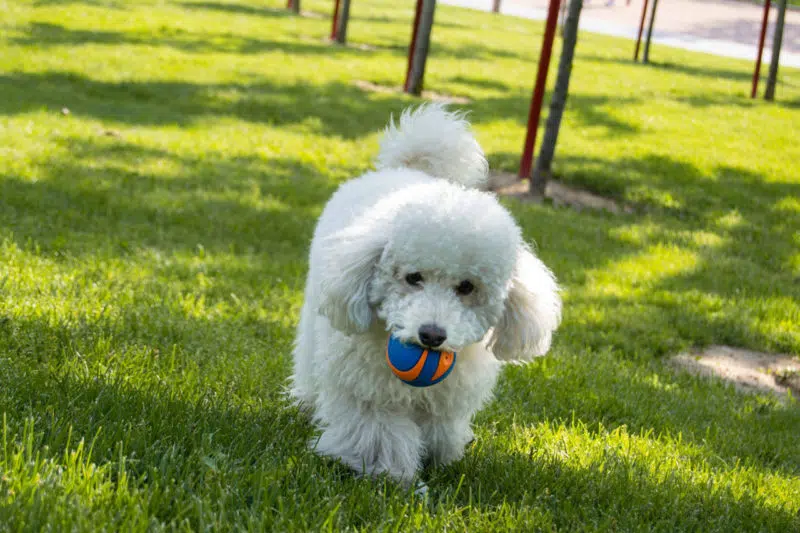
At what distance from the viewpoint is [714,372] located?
235 inches

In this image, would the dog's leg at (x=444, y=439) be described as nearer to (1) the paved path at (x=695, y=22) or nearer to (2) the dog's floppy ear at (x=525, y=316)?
(2) the dog's floppy ear at (x=525, y=316)

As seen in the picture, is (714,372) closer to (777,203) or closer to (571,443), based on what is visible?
(571,443)

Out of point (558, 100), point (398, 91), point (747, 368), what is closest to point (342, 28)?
point (398, 91)

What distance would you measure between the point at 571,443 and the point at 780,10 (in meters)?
A: 14.5

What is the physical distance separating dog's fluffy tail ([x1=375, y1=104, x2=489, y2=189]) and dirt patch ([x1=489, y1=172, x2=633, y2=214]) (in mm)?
5288

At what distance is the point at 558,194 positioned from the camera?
34.3 feet

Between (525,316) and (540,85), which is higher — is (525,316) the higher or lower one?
the lower one

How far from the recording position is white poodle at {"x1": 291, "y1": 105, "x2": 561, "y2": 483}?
3268mm

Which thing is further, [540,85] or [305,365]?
[540,85]

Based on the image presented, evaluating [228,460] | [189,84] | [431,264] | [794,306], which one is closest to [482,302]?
[431,264]

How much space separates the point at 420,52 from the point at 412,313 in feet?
39.6

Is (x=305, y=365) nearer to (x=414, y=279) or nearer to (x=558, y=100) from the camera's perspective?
(x=414, y=279)

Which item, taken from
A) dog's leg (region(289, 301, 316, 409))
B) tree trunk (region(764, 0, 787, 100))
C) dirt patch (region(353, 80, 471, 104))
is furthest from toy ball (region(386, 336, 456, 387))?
tree trunk (region(764, 0, 787, 100))

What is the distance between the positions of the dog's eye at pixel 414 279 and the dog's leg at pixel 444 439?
0.74m
